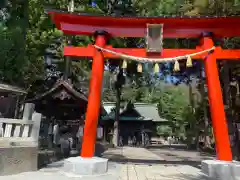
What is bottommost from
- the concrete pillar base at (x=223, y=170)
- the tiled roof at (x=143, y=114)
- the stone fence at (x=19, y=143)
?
the concrete pillar base at (x=223, y=170)

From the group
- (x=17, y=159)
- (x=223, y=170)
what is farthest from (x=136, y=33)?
(x=17, y=159)

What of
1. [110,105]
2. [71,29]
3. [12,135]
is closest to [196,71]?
[71,29]

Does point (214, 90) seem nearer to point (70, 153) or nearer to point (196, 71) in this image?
point (70, 153)

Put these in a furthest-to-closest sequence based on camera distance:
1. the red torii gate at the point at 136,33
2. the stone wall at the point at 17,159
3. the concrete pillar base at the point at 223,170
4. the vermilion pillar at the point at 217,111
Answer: the red torii gate at the point at 136,33 < the vermilion pillar at the point at 217,111 < the concrete pillar base at the point at 223,170 < the stone wall at the point at 17,159

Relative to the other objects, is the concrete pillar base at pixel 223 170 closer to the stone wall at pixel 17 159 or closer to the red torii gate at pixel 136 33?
the red torii gate at pixel 136 33

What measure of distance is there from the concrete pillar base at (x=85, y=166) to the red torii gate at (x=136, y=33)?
85 centimetres

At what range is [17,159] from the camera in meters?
6.97

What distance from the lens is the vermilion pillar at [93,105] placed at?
26.4 ft

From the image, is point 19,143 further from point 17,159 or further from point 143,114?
point 143,114

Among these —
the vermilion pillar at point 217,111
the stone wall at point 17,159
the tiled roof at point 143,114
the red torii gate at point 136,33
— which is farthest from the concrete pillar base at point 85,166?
the tiled roof at point 143,114

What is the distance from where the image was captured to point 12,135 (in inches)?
280

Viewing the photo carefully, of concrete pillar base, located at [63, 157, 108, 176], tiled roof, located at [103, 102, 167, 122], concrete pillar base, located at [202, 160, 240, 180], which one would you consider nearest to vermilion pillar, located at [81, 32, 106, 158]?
concrete pillar base, located at [63, 157, 108, 176]

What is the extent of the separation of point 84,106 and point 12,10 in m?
8.18

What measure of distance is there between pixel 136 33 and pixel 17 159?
5898 millimetres
